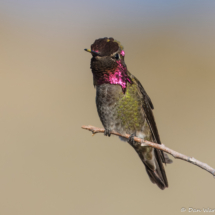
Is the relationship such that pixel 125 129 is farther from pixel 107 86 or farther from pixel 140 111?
pixel 107 86

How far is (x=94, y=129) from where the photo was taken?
3201 mm

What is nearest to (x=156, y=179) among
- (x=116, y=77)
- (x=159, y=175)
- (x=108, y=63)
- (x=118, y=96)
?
(x=159, y=175)

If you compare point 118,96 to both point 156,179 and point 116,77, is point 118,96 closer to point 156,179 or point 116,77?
point 116,77

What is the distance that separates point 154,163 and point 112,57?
1919 mm

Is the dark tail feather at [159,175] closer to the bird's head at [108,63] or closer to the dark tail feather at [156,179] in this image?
the dark tail feather at [156,179]

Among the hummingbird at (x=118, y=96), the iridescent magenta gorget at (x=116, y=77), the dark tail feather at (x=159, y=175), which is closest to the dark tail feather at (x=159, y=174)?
the dark tail feather at (x=159, y=175)

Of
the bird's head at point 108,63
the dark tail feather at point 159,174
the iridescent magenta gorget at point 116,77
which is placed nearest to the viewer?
the bird's head at point 108,63

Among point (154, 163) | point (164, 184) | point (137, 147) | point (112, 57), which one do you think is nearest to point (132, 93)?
point (112, 57)

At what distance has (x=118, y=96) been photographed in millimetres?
4090

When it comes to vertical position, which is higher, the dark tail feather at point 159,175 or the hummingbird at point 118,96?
the hummingbird at point 118,96

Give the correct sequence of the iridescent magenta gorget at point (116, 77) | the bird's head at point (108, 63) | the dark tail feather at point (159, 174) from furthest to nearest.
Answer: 1. the dark tail feather at point (159, 174)
2. the iridescent magenta gorget at point (116, 77)
3. the bird's head at point (108, 63)

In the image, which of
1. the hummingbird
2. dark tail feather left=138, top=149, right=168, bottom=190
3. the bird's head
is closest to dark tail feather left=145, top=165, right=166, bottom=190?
dark tail feather left=138, top=149, right=168, bottom=190

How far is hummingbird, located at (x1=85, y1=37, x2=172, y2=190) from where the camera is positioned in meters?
3.87

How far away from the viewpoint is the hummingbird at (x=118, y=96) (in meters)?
3.87
